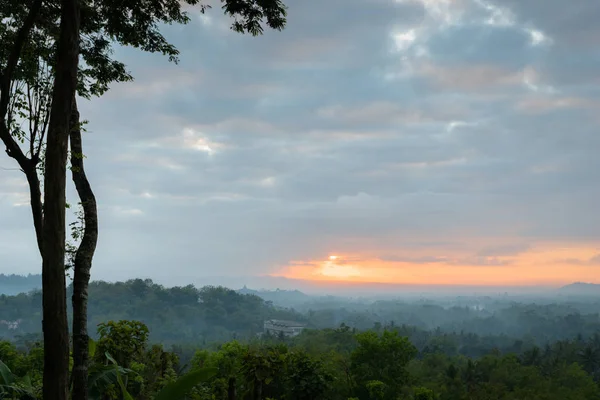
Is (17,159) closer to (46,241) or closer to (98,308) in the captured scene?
(46,241)

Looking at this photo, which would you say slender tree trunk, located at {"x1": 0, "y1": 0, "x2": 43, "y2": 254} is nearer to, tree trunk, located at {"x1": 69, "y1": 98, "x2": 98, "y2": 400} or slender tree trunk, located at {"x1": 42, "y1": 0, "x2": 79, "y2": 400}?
tree trunk, located at {"x1": 69, "y1": 98, "x2": 98, "y2": 400}

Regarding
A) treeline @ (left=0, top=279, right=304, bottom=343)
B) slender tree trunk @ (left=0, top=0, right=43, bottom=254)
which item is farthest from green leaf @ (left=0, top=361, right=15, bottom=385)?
treeline @ (left=0, top=279, right=304, bottom=343)

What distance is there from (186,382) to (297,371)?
39.7 feet

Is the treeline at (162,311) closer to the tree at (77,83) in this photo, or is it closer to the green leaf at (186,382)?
the tree at (77,83)

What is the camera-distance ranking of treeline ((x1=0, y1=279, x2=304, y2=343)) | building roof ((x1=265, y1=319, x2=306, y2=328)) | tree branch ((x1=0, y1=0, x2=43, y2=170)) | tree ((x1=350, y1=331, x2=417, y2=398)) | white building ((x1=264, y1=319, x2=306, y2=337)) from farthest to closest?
building roof ((x1=265, y1=319, x2=306, y2=328))
white building ((x1=264, y1=319, x2=306, y2=337))
treeline ((x1=0, y1=279, x2=304, y2=343))
tree ((x1=350, y1=331, x2=417, y2=398))
tree branch ((x1=0, y1=0, x2=43, y2=170))

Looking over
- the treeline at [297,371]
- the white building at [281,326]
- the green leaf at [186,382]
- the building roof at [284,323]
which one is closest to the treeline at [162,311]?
the white building at [281,326]

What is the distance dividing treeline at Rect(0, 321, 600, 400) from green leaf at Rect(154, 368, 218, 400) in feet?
0.13

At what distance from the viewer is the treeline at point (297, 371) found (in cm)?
1083

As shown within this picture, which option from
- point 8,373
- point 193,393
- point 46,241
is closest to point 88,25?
point 46,241

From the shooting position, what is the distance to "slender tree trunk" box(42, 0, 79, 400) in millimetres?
5281

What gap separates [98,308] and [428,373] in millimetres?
109380

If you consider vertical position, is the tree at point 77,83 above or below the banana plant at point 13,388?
above

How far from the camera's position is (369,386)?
21.5 m

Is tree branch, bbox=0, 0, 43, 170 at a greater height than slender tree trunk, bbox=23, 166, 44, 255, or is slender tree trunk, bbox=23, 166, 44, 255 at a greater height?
tree branch, bbox=0, 0, 43, 170
